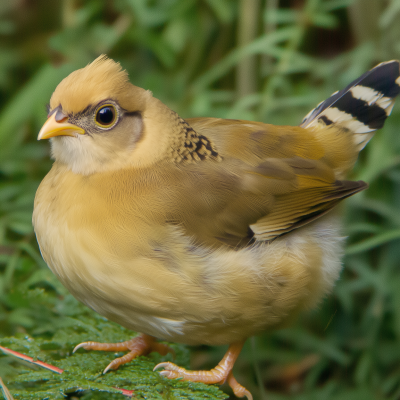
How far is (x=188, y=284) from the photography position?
2.36 meters

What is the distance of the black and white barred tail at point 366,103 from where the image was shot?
3.19m

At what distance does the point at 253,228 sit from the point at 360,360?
1.98m

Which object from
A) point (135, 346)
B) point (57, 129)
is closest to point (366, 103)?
point (57, 129)

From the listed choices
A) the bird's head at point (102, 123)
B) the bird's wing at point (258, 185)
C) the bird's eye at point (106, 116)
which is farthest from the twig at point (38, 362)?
the bird's eye at point (106, 116)

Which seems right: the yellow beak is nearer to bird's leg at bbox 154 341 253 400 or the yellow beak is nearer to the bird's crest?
the bird's crest

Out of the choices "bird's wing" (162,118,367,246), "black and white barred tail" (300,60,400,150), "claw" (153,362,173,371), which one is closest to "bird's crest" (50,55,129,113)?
"bird's wing" (162,118,367,246)

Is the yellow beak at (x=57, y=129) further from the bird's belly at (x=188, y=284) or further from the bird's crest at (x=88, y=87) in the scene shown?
the bird's belly at (x=188, y=284)

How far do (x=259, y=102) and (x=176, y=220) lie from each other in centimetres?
224

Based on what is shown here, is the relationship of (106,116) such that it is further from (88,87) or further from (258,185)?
(258,185)

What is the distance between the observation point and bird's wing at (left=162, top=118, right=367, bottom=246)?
256 cm

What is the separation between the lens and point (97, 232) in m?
2.34

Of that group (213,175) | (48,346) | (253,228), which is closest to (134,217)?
(213,175)

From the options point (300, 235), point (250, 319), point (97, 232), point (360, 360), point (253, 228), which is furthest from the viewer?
point (360, 360)

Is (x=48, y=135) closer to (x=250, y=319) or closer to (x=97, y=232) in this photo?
(x=97, y=232)
